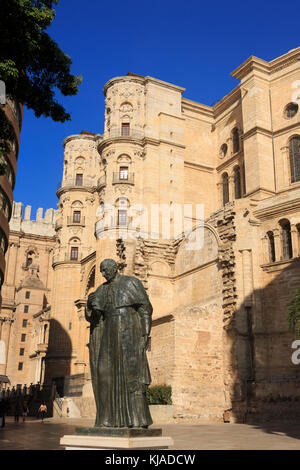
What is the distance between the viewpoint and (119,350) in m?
6.65

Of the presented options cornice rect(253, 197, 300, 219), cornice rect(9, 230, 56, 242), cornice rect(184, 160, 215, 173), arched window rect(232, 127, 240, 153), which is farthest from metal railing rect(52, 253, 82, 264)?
cornice rect(9, 230, 56, 242)

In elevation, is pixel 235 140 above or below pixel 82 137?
below

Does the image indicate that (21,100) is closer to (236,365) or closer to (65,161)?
(236,365)

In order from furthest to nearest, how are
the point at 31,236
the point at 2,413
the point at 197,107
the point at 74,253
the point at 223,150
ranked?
the point at 31,236
the point at 74,253
the point at 197,107
the point at 223,150
the point at 2,413

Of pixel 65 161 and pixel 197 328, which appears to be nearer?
pixel 197 328

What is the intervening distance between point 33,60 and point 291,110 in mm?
25293

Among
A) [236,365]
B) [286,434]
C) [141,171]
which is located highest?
[141,171]

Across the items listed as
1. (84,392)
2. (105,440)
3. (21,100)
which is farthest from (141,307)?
(84,392)

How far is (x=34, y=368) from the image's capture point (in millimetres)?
60656

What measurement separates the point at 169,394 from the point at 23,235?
50301mm

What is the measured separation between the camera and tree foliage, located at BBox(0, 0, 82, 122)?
1101cm

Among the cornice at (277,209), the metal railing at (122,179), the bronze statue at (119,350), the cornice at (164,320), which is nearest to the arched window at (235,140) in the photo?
the metal railing at (122,179)

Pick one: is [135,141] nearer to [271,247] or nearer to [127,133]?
[127,133]

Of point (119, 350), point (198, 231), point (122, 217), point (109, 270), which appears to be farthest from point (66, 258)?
point (119, 350)
